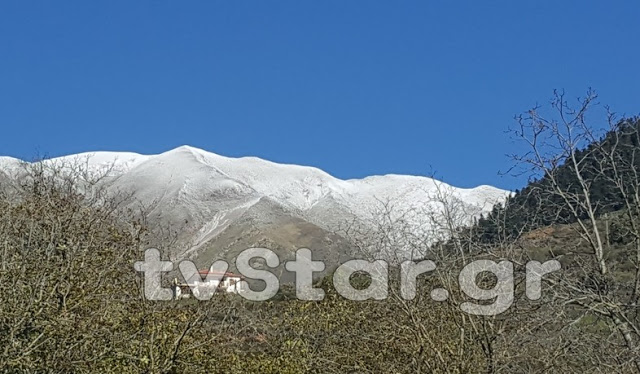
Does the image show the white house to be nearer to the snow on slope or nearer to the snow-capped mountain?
the snow-capped mountain

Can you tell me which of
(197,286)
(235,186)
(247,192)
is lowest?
(197,286)

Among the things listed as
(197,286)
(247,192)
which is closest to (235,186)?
(247,192)

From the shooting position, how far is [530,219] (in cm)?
1161

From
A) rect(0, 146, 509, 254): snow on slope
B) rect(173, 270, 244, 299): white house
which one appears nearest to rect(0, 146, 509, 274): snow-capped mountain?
rect(0, 146, 509, 254): snow on slope

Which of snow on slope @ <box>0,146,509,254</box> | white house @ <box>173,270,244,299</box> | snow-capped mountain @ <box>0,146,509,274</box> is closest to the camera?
white house @ <box>173,270,244,299</box>

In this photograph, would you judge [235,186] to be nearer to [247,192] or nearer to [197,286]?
[247,192]

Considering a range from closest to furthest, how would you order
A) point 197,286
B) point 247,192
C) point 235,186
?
point 197,286, point 247,192, point 235,186

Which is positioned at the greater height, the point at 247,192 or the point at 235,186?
the point at 235,186

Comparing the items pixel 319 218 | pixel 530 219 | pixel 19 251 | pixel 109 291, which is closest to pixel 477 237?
pixel 530 219

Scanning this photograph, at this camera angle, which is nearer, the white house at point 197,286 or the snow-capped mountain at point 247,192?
the white house at point 197,286

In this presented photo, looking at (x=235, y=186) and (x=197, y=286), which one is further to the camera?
(x=235, y=186)

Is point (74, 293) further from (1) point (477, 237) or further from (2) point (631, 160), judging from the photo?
(2) point (631, 160)

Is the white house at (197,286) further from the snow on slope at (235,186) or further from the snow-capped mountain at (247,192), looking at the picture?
the snow on slope at (235,186)


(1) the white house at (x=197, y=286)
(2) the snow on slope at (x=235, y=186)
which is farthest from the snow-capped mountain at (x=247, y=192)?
(1) the white house at (x=197, y=286)
